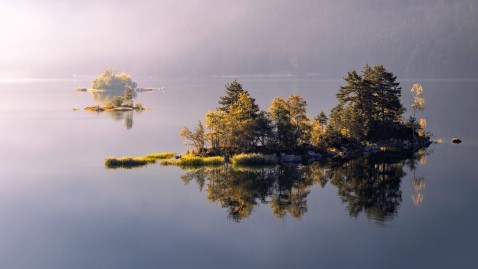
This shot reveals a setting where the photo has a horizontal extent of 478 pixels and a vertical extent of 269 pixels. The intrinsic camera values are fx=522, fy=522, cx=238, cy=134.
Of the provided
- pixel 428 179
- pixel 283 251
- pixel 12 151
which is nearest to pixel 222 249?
pixel 283 251

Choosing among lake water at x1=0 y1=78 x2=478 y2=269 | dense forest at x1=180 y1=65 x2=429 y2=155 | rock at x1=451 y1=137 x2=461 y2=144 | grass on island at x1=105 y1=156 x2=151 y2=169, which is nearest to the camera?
lake water at x1=0 y1=78 x2=478 y2=269

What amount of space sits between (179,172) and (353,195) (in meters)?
36.8

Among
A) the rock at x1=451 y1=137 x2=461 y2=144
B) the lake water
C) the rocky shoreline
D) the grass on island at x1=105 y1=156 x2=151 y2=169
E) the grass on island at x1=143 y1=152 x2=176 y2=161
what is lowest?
the lake water

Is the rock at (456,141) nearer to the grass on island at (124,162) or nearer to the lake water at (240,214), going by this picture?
the lake water at (240,214)

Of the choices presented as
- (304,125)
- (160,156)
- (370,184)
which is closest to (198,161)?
→ (160,156)

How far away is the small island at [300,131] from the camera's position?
11656 cm

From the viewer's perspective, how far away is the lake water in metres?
64.8

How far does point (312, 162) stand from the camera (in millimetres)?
117125

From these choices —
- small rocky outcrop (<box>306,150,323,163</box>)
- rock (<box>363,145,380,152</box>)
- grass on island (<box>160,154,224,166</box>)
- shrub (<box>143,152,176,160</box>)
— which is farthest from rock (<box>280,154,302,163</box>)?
shrub (<box>143,152,176,160</box>)

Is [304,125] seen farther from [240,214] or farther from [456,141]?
[456,141]

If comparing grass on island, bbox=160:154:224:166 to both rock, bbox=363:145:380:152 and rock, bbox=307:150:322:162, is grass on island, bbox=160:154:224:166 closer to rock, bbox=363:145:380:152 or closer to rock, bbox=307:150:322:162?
rock, bbox=307:150:322:162

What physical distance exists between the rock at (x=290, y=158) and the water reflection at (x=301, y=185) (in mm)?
4208

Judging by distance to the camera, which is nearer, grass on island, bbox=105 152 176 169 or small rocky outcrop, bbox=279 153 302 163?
grass on island, bbox=105 152 176 169

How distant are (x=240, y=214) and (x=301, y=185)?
1992 cm
